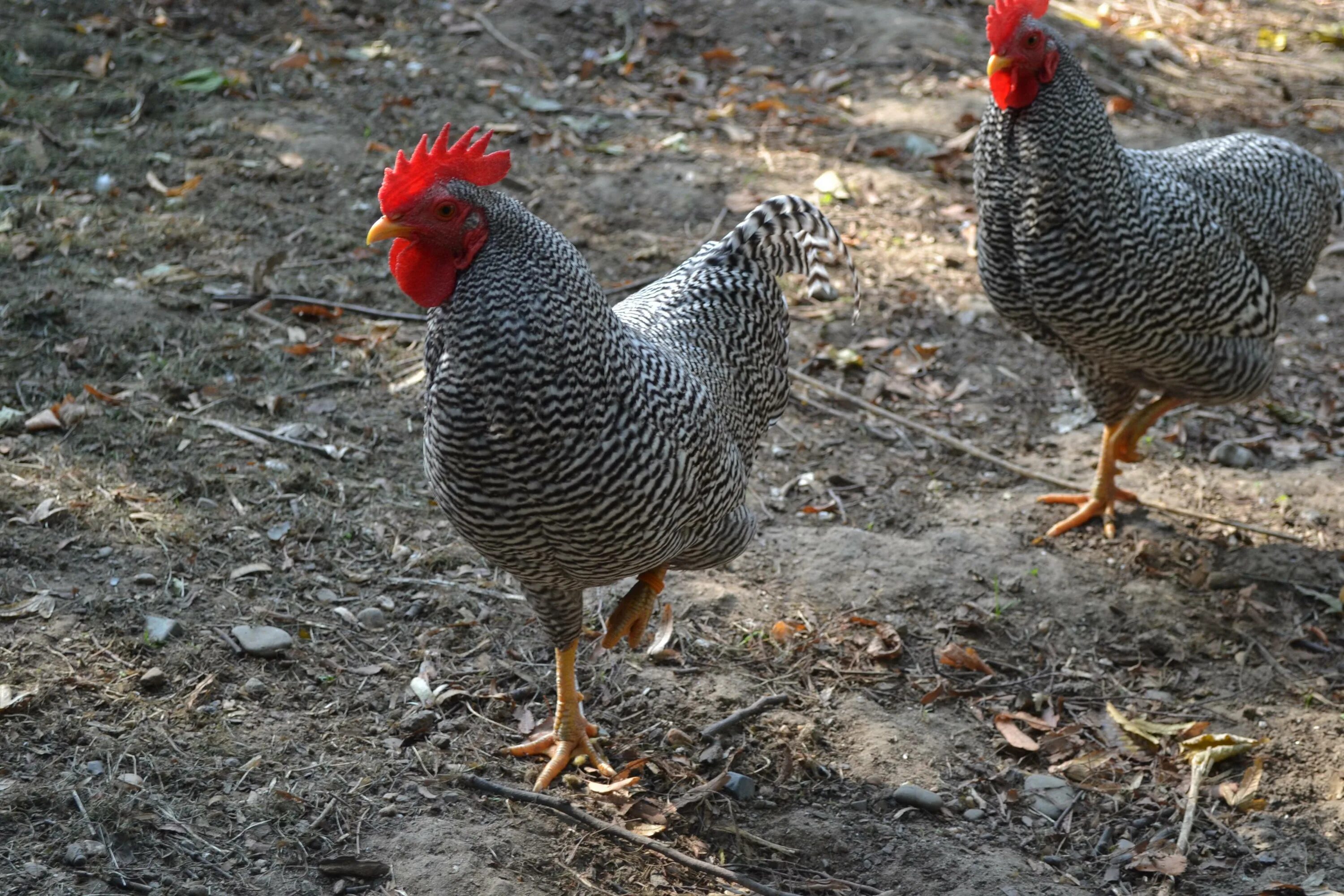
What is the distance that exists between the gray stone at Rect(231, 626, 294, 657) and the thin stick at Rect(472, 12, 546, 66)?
20.0ft

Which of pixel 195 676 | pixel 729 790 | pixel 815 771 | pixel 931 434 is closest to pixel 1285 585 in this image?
pixel 931 434

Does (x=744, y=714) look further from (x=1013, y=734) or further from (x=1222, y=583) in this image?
(x=1222, y=583)

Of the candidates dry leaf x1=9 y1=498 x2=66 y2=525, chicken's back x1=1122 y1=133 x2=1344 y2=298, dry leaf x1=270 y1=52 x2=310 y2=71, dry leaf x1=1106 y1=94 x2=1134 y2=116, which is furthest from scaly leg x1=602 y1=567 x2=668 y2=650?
dry leaf x1=1106 y1=94 x2=1134 y2=116

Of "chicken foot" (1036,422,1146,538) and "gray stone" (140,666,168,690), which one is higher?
"chicken foot" (1036,422,1146,538)

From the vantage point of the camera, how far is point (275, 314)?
622 cm

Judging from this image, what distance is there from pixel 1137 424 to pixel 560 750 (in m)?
3.38

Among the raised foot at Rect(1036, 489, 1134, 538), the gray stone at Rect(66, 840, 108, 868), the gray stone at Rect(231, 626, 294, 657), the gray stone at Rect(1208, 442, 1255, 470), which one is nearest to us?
the gray stone at Rect(66, 840, 108, 868)

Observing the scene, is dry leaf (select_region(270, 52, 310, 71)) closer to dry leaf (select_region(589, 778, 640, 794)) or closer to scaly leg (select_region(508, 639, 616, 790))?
scaly leg (select_region(508, 639, 616, 790))

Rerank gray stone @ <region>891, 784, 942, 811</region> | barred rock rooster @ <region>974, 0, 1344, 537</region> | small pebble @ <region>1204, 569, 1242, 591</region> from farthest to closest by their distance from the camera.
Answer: small pebble @ <region>1204, 569, 1242, 591</region> → barred rock rooster @ <region>974, 0, 1344, 537</region> → gray stone @ <region>891, 784, 942, 811</region>

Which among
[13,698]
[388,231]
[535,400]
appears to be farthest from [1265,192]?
[13,698]

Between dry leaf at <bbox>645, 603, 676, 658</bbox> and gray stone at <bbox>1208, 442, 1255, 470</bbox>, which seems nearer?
dry leaf at <bbox>645, 603, 676, 658</bbox>

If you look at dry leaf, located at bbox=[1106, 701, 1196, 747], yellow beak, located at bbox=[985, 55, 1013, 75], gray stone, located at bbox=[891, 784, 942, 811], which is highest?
yellow beak, located at bbox=[985, 55, 1013, 75]

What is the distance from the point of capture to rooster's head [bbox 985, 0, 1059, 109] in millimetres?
4660

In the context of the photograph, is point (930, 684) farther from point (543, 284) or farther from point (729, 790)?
point (543, 284)
